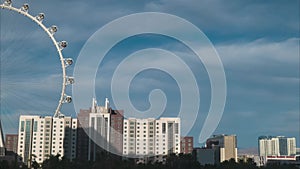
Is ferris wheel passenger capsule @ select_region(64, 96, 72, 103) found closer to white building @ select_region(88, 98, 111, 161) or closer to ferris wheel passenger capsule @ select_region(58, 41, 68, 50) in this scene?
ferris wheel passenger capsule @ select_region(58, 41, 68, 50)

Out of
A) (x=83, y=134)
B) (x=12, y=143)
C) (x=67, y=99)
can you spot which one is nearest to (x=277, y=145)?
(x=83, y=134)

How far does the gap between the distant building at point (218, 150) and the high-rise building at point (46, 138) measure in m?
10.6

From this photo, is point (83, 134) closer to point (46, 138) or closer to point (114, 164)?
point (46, 138)

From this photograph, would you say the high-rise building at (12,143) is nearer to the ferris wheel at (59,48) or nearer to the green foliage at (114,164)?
the green foliage at (114,164)

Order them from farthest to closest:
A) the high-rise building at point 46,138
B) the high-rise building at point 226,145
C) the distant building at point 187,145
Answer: the high-rise building at point 226,145 < the distant building at point 187,145 < the high-rise building at point 46,138

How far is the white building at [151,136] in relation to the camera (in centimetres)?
3316

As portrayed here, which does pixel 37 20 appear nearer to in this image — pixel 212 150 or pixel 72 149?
pixel 72 149

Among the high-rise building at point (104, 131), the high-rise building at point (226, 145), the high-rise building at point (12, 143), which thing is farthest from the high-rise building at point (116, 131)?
the high-rise building at point (226, 145)

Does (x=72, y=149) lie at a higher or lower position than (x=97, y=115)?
lower

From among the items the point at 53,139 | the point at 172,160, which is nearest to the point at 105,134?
the point at 53,139

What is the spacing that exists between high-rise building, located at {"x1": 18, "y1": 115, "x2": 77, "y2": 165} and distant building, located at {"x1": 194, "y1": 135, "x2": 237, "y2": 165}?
10.6 m

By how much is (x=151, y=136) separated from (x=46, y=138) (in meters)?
7.66

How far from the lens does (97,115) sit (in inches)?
1260

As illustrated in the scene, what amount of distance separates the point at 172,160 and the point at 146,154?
19.6 ft
